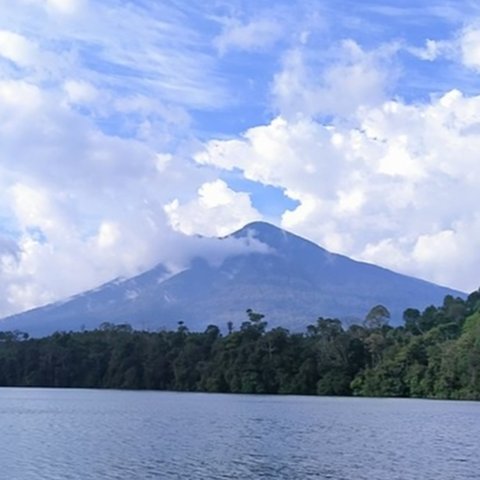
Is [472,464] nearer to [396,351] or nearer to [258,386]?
[396,351]

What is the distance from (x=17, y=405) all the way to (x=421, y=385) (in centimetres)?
4350

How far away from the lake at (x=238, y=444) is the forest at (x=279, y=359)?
86.0 ft

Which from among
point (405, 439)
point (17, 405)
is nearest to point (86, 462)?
point (405, 439)

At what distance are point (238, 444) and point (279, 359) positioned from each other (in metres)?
69.8

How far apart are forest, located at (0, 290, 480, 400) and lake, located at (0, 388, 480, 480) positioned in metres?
26.2

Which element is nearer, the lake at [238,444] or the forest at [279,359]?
the lake at [238,444]

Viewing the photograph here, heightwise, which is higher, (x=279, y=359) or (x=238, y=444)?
(x=279, y=359)

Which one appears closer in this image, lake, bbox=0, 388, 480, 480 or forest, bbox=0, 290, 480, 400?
lake, bbox=0, 388, 480, 480

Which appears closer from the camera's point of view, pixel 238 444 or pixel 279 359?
pixel 238 444

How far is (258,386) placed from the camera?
117 meters

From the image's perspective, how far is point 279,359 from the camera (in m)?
116

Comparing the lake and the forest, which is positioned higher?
the forest

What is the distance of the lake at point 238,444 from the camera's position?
36.2 metres

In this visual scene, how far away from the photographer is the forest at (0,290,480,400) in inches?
4040
